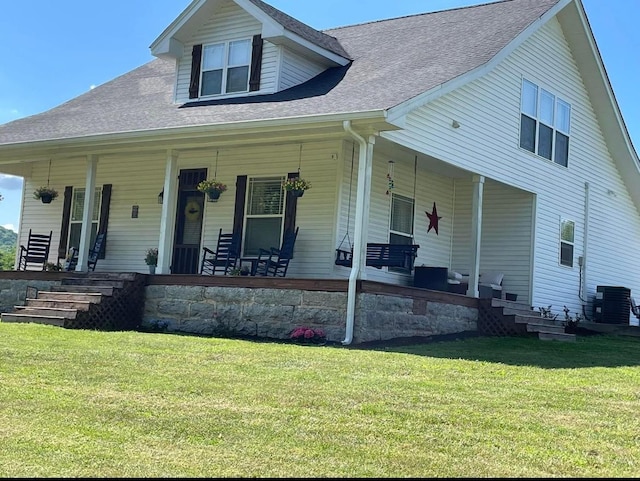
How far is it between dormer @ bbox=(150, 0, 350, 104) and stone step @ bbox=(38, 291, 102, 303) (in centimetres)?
471

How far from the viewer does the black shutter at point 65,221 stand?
17359mm

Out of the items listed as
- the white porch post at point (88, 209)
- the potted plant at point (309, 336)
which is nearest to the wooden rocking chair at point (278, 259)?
the potted plant at point (309, 336)

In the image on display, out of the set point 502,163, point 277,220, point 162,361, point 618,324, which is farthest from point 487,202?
point 162,361

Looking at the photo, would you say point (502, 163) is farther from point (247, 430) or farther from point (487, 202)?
point (247, 430)

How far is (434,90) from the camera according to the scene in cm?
1255

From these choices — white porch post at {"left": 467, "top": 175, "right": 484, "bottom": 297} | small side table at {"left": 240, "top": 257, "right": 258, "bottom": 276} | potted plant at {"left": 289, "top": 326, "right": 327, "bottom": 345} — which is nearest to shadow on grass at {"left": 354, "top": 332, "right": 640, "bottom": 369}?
potted plant at {"left": 289, "top": 326, "right": 327, "bottom": 345}

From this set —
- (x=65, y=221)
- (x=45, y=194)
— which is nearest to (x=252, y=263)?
(x=65, y=221)

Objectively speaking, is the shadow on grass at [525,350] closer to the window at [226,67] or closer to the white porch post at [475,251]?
the white porch post at [475,251]

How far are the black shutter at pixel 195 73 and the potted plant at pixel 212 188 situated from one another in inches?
88.9

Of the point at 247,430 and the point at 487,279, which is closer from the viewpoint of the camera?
the point at 247,430

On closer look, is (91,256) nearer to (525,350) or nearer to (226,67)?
(226,67)

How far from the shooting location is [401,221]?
1543 cm

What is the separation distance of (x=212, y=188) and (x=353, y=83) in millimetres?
3132

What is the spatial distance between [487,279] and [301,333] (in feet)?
18.8
